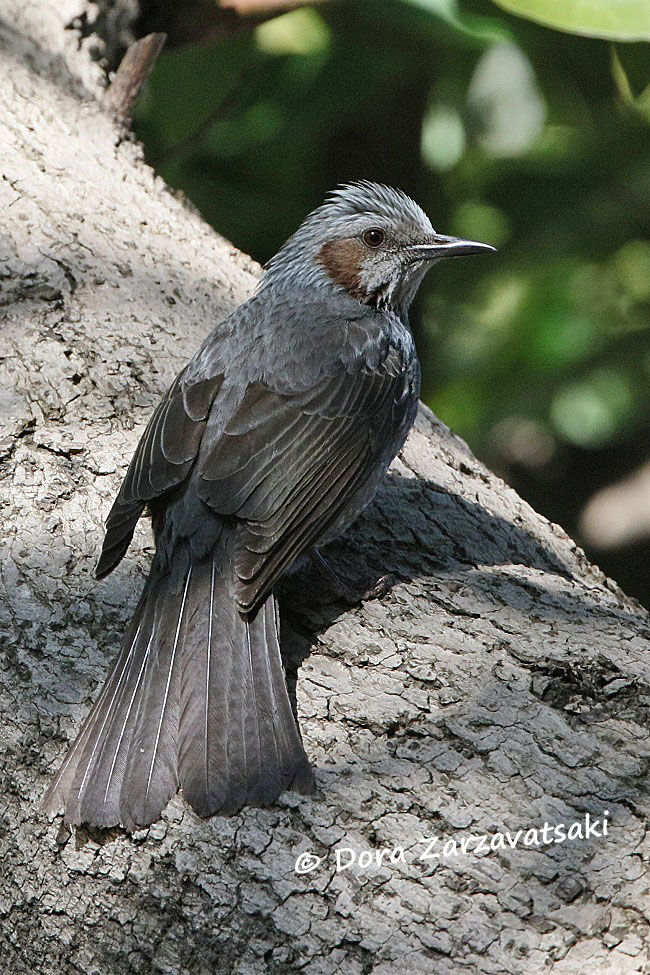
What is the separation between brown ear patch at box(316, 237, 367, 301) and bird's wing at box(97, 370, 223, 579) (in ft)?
2.83

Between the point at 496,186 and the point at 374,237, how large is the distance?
106 inches

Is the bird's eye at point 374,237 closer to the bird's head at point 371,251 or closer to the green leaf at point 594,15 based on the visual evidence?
the bird's head at point 371,251

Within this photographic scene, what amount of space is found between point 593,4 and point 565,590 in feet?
7.00

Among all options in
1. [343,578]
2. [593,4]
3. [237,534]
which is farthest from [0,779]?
[593,4]

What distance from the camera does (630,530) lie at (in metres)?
6.20

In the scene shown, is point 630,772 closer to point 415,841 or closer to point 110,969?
point 415,841

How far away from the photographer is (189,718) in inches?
100

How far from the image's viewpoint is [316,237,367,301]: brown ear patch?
3.85 meters

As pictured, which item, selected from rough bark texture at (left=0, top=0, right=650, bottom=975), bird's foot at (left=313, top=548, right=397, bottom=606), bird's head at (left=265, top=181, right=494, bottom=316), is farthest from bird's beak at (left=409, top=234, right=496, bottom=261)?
bird's foot at (left=313, top=548, right=397, bottom=606)

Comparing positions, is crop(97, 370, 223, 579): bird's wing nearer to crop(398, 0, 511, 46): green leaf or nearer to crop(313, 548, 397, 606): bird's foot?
crop(313, 548, 397, 606): bird's foot

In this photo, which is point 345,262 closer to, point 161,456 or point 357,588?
point 161,456

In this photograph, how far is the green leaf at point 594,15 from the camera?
3.77 meters

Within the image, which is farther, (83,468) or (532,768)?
(83,468)
